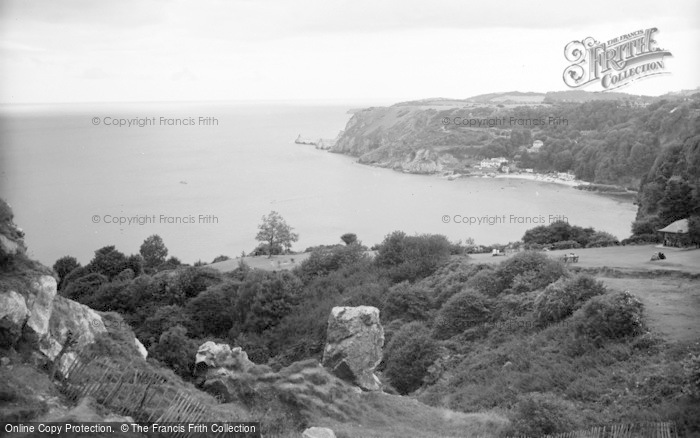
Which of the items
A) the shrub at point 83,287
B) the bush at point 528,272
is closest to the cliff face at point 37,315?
the bush at point 528,272

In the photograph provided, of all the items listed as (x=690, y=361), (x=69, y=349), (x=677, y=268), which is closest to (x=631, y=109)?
(x=677, y=268)

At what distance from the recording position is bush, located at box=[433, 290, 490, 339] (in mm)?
16594

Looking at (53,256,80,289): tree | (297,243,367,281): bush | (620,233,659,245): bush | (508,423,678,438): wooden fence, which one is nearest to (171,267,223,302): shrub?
(297,243,367,281): bush

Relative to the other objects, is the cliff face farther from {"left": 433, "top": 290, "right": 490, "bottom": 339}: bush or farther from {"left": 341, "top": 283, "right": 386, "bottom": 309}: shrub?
{"left": 341, "top": 283, "right": 386, "bottom": 309}: shrub

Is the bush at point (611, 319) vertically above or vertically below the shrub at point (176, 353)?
above

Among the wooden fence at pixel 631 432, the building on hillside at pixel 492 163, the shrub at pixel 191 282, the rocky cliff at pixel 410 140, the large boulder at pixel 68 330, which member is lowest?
the shrub at pixel 191 282

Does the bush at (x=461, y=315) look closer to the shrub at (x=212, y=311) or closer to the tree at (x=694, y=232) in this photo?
the shrub at (x=212, y=311)

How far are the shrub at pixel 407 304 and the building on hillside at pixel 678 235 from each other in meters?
8.19

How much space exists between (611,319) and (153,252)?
84.1ft

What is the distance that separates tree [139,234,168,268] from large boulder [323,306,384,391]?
22.1 metres

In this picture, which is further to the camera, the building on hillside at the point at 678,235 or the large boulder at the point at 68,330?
the building on hillside at the point at 678,235

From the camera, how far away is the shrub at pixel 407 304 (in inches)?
724

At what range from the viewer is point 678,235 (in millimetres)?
20266

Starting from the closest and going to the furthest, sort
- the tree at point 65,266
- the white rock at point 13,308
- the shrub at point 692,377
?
the white rock at point 13,308, the shrub at point 692,377, the tree at point 65,266
